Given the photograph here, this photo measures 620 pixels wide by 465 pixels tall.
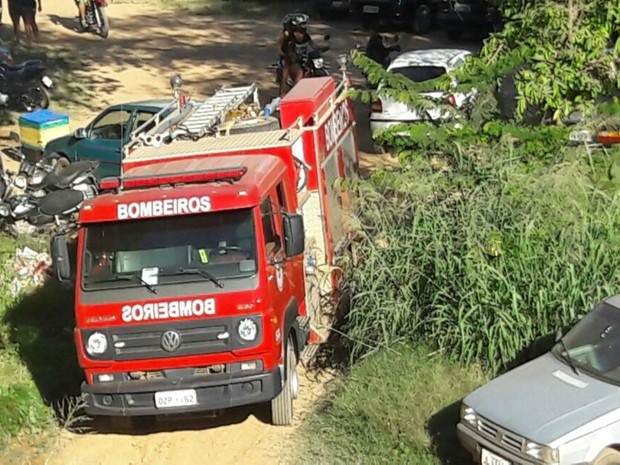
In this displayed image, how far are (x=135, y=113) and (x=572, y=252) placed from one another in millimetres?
7740

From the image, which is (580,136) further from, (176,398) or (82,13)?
(82,13)

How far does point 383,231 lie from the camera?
10922mm

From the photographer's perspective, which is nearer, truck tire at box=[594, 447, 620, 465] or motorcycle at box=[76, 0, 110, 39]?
truck tire at box=[594, 447, 620, 465]

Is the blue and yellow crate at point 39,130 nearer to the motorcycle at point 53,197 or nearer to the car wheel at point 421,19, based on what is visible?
the motorcycle at point 53,197

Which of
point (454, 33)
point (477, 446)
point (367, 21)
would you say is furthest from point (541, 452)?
point (367, 21)

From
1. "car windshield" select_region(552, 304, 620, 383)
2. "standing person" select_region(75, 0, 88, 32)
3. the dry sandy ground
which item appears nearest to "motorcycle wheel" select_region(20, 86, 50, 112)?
the dry sandy ground

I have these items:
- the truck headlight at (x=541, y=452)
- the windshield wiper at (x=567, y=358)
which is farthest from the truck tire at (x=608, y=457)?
the windshield wiper at (x=567, y=358)

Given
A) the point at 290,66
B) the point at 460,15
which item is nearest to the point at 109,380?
the point at 290,66

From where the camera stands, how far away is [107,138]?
16.4 metres

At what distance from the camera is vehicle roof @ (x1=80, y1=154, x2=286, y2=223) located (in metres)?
9.24

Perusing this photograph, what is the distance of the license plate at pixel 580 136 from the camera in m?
11.5

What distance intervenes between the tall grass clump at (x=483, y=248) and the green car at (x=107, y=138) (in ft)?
17.5

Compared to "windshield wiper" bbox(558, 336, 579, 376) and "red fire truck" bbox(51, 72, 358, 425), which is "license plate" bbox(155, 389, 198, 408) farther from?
"windshield wiper" bbox(558, 336, 579, 376)

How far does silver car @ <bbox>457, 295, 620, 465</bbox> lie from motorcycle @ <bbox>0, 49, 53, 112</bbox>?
45.4 ft
